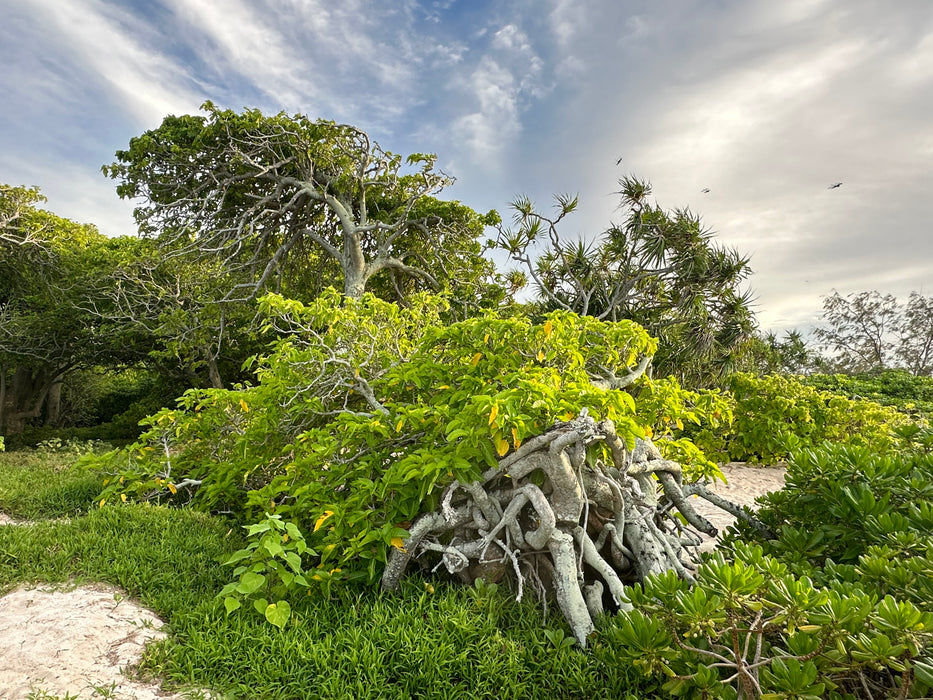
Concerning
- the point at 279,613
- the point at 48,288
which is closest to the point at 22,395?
the point at 48,288

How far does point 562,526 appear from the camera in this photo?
3227 mm

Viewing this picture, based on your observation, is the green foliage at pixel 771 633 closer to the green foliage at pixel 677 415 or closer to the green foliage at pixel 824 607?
the green foliage at pixel 824 607

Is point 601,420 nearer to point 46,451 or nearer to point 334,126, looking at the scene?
point 334,126

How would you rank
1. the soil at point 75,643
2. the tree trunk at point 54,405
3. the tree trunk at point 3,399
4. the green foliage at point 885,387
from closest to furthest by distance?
the soil at point 75,643 → the green foliage at point 885,387 → the tree trunk at point 3,399 → the tree trunk at point 54,405

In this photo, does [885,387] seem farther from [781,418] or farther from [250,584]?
[250,584]

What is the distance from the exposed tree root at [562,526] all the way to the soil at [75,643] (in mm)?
1490

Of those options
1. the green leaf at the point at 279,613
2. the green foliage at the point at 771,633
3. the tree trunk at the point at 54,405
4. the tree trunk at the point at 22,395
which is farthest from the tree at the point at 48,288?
the green foliage at the point at 771,633

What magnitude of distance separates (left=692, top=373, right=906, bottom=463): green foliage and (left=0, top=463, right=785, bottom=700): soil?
9.40 m

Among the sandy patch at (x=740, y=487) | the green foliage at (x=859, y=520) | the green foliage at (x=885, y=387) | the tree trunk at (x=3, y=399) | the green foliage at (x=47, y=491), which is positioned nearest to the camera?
the green foliage at (x=859, y=520)

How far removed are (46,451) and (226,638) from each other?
1127 centimetres

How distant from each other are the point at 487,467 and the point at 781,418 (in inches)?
340

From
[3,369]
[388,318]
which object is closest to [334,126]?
[388,318]

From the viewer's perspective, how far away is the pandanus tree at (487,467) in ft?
9.87

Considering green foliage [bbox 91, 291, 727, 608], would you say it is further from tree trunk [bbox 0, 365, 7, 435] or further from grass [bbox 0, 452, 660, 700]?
tree trunk [bbox 0, 365, 7, 435]
